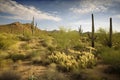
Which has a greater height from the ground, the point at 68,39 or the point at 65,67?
the point at 68,39

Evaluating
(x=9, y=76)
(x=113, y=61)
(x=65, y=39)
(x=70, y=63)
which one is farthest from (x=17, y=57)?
(x=113, y=61)

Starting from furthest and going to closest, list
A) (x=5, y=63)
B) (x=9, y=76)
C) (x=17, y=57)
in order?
(x=17, y=57) → (x=5, y=63) → (x=9, y=76)

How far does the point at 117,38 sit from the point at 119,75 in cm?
1227

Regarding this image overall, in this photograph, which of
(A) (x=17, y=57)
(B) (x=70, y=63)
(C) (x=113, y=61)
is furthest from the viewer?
(A) (x=17, y=57)

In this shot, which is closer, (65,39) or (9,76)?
(9,76)

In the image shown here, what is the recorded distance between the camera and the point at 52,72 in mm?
9750

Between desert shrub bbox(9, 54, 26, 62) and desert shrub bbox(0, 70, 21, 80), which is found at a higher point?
desert shrub bbox(9, 54, 26, 62)

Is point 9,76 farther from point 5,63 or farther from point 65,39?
point 65,39

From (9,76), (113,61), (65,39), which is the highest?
(65,39)

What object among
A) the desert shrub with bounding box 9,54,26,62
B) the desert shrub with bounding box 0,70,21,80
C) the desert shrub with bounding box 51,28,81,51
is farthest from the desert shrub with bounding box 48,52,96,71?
the desert shrub with bounding box 51,28,81,51

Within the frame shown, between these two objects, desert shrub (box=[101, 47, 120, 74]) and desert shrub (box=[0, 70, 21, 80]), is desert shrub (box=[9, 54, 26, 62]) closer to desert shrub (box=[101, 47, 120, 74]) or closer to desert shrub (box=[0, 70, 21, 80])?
desert shrub (box=[0, 70, 21, 80])

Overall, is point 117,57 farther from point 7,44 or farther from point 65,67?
point 7,44

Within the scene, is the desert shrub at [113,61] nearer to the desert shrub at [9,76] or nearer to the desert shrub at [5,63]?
the desert shrub at [9,76]

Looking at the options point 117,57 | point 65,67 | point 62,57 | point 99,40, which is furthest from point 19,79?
point 99,40
